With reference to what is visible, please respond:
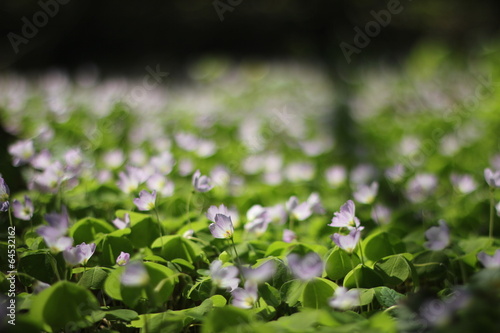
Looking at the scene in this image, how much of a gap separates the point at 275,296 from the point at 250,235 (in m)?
0.41

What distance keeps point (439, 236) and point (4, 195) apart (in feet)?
4.04

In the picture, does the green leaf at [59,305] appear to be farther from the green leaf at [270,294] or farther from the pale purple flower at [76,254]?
the green leaf at [270,294]

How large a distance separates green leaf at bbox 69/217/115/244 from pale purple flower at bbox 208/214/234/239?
449mm

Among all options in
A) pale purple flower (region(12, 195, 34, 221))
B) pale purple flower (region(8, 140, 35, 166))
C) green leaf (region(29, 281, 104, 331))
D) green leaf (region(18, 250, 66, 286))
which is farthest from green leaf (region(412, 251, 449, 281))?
pale purple flower (region(8, 140, 35, 166))

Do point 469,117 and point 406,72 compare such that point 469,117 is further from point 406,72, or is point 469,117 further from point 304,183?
point 406,72

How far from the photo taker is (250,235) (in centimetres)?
166

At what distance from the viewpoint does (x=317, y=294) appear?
Result: 1232 mm

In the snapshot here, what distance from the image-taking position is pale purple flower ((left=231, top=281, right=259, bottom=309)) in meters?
1.15

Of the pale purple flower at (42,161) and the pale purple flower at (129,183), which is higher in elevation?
the pale purple flower at (42,161)

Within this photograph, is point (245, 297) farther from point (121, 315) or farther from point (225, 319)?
point (121, 315)

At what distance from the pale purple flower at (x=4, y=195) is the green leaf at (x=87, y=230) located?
229 millimetres

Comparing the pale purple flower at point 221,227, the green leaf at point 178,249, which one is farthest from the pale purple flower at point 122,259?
the pale purple flower at point 221,227

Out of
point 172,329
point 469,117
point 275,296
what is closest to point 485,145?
point 469,117

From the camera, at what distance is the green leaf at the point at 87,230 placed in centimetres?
153
